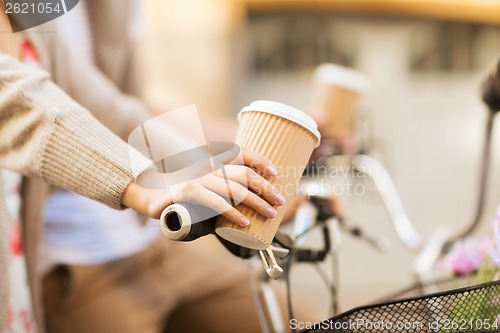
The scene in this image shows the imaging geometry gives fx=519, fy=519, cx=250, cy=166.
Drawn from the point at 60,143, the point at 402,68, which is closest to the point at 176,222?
the point at 60,143

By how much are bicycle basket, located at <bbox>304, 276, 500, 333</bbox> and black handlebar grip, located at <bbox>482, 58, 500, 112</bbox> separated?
30 centimetres

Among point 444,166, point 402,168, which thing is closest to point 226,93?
point 402,168

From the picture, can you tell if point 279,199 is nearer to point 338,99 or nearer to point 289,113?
point 289,113

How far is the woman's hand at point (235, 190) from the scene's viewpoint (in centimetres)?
43

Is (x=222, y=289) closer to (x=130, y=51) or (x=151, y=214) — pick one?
(x=130, y=51)

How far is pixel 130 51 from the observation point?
1095 mm

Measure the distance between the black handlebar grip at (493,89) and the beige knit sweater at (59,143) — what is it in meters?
0.46

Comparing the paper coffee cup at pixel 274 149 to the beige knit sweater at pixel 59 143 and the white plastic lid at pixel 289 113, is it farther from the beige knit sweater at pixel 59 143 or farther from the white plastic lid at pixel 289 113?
the beige knit sweater at pixel 59 143

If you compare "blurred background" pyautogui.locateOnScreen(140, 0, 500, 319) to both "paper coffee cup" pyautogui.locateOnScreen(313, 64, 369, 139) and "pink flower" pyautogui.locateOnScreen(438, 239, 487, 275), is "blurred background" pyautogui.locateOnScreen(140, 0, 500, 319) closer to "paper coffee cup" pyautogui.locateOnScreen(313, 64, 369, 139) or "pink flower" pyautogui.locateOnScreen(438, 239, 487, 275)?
"paper coffee cup" pyautogui.locateOnScreen(313, 64, 369, 139)

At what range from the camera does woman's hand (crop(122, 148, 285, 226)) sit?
43 centimetres

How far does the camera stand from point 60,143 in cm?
49

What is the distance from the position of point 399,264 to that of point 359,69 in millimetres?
1725

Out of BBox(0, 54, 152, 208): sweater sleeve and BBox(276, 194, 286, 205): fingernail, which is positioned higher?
BBox(0, 54, 152, 208): sweater sleeve

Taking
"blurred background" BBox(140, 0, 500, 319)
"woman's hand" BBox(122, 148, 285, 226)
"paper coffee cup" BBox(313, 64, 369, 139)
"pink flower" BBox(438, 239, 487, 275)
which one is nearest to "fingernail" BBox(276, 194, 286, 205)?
"woman's hand" BBox(122, 148, 285, 226)
